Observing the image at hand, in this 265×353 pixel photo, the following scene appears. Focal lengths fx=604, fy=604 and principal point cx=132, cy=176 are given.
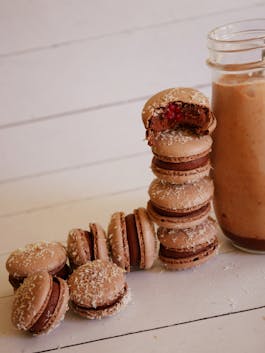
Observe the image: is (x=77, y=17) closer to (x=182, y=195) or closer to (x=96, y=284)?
(x=182, y=195)

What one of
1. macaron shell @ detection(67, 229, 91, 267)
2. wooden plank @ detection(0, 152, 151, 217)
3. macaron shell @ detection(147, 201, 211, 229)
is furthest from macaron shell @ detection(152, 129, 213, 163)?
wooden plank @ detection(0, 152, 151, 217)

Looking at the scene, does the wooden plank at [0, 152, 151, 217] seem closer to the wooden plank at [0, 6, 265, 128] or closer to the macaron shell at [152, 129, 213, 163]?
the wooden plank at [0, 6, 265, 128]

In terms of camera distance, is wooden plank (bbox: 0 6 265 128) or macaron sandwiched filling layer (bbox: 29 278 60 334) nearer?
macaron sandwiched filling layer (bbox: 29 278 60 334)

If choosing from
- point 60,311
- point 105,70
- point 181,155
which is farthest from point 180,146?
point 105,70

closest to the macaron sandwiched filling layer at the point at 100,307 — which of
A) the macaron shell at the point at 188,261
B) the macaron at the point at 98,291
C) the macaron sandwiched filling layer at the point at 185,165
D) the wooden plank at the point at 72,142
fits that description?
the macaron at the point at 98,291

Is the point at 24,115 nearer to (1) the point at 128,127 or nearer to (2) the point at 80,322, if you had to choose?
(1) the point at 128,127

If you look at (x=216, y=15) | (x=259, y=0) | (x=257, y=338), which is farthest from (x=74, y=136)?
(x=257, y=338)
